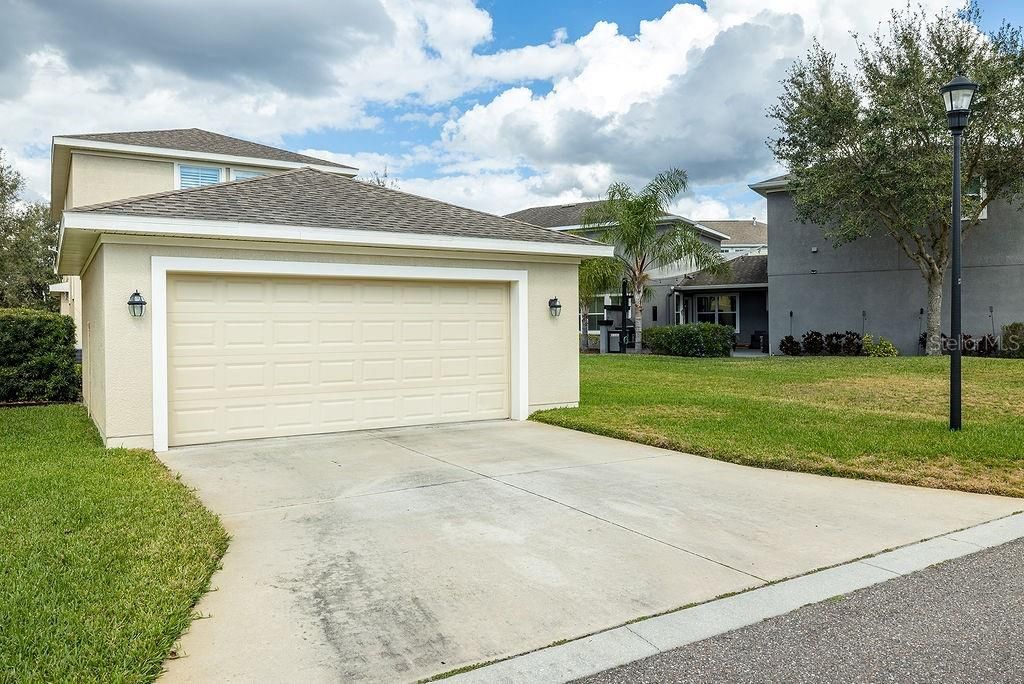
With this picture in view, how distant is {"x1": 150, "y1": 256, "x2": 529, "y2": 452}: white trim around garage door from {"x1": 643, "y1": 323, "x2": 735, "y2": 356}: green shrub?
13278 millimetres

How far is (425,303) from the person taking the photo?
1038 centimetres

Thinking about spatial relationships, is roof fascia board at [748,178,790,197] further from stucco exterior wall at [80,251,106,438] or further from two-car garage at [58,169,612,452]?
stucco exterior wall at [80,251,106,438]

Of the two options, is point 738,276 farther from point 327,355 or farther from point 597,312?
point 327,355

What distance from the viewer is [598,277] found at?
25797 mm

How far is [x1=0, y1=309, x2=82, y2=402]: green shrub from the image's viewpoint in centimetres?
1266

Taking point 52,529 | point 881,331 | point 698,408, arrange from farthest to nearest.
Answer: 1. point 881,331
2. point 698,408
3. point 52,529

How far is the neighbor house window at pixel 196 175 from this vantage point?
1766 centimetres

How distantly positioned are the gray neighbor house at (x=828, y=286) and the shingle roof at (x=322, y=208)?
14870 millimetres

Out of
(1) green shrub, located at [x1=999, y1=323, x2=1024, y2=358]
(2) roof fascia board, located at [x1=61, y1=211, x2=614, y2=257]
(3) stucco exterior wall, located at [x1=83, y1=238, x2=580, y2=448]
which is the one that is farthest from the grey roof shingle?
(3) stucco exterior wall, located at [x1=83, y1=238, x2=580, y2=448]

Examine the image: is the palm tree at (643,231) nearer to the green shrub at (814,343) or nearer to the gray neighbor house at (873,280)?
the gray neighbor house at (873,280)

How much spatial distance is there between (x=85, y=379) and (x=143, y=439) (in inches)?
205

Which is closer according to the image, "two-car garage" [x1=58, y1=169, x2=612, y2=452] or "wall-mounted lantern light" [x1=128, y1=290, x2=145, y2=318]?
"wall-mounted lantern light" [x1=128, y1=290, x2=145, y2=318]

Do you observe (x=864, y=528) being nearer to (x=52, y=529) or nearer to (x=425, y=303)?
(x=52, y=529)

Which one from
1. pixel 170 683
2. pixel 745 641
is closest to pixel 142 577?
pixel 170 683
